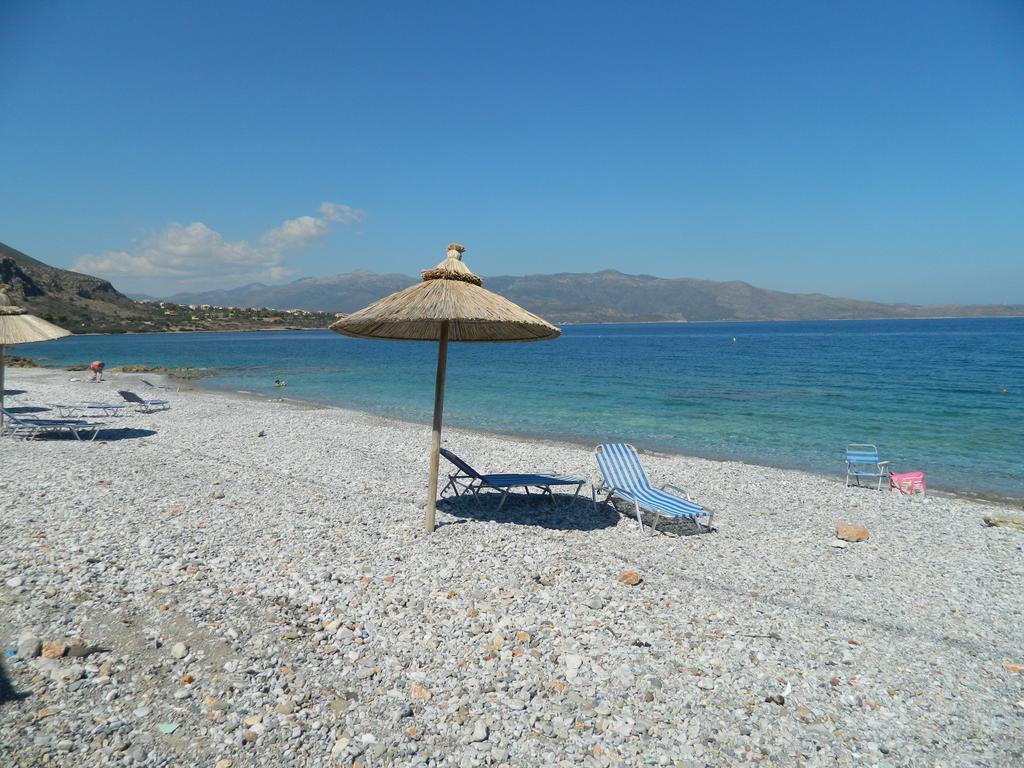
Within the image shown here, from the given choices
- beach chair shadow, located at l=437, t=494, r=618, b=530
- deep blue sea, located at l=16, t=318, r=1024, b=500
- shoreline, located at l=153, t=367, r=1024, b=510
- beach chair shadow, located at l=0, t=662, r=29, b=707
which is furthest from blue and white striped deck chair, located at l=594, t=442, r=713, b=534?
deep blue sea, located at l=16, t=318, r=1024, b=500

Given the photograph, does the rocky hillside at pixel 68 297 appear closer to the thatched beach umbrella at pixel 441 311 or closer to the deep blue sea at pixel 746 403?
the deep blue sea at pixel 746 403

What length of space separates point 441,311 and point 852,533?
5.67 m

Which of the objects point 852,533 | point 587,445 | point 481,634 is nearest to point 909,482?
point 852,533

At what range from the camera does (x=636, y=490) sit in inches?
306

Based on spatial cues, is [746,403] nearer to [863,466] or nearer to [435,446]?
[863,466]

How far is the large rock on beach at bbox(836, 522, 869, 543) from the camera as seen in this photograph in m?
7.05

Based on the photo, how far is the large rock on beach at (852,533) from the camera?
7.05m

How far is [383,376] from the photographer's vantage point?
3569cm

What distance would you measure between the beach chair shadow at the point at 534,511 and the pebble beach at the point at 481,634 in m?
0.06

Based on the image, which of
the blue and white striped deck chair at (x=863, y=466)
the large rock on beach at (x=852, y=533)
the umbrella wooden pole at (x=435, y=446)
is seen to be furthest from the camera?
the blue and white striped deck chair at (x=863, y=466)

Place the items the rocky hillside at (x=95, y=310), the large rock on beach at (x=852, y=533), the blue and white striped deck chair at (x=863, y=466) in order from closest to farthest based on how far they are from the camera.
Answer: the large rock on beach at (x=852, y=533)
the blue and white striped deck chair at (x=863, y=466)
the rocky hillside at (x=95, y=310)

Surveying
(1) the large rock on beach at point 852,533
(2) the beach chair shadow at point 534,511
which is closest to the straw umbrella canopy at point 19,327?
(2) the beach chair shadow at point 534,511

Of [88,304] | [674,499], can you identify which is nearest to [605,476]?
[674,499]

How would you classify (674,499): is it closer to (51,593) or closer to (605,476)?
(605,476)
